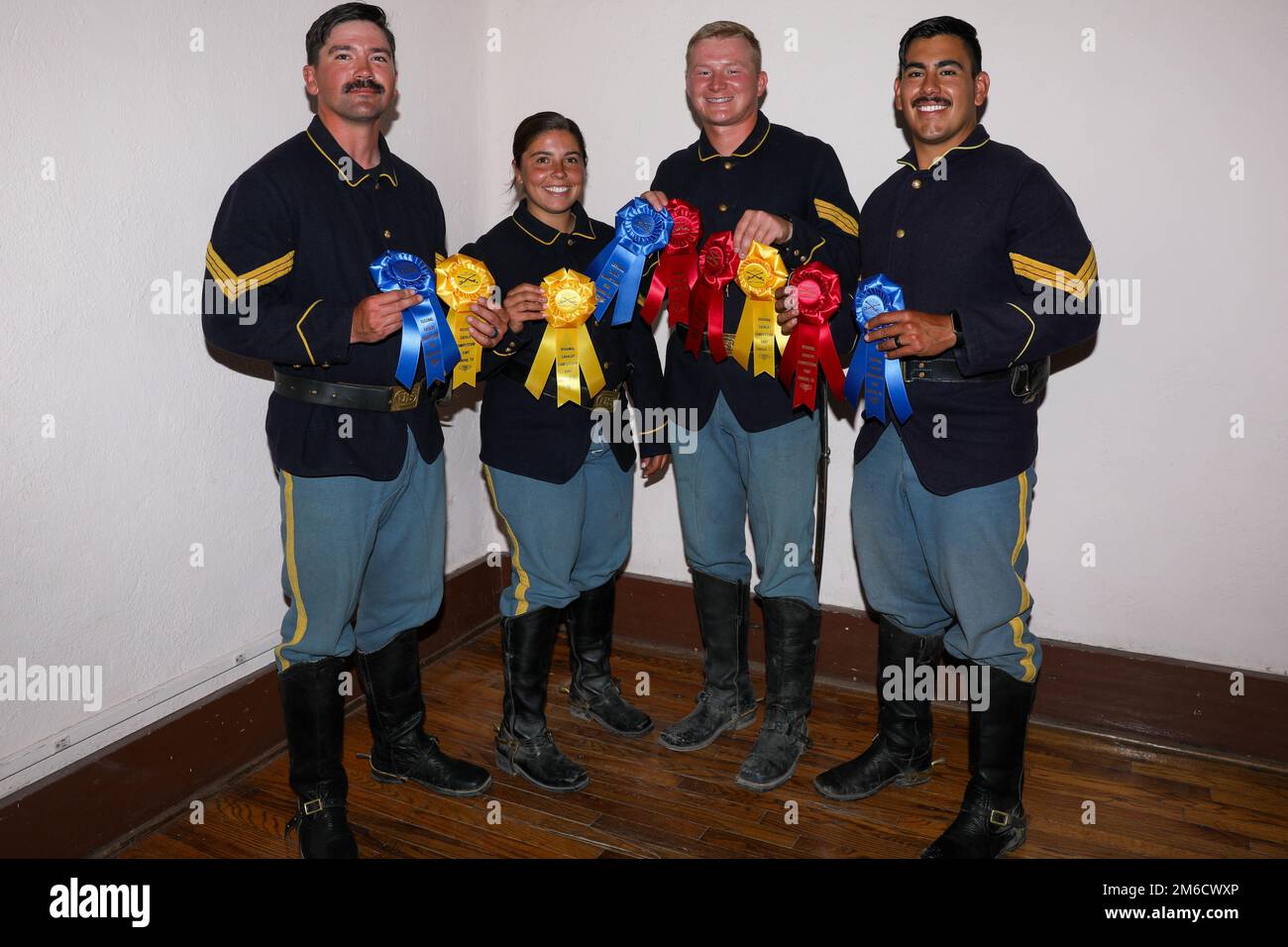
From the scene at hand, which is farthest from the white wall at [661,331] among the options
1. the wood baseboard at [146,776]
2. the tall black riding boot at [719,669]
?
the tall black riding boot at [719,669]

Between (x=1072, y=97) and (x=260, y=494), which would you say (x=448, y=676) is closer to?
(x=260, y=494)

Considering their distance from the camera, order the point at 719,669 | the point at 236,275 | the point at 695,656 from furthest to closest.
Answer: the point at 695,656
the point at 719,669
the point at 236,275

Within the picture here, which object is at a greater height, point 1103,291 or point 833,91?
point 833,91

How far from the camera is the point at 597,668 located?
8.96 feet

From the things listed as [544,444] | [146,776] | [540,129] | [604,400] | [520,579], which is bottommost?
[146,776]

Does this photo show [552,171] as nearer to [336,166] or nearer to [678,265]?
[678,265]

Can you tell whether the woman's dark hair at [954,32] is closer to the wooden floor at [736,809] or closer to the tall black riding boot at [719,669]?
the tall black riding boot at [719,669]

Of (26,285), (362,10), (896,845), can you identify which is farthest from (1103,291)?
(26,285)

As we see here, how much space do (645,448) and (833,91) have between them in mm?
1132

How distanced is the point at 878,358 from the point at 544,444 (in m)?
0.79

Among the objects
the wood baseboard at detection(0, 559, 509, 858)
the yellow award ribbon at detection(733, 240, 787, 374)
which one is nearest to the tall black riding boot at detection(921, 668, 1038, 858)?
the yellow award ribbon at detection(733, 240, 787, 374)

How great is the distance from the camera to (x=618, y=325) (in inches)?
96.0

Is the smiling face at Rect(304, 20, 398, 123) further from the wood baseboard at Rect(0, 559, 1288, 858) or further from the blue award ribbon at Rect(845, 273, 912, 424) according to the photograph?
the wood baseboard at Rect(0, 559, 1288, 858)

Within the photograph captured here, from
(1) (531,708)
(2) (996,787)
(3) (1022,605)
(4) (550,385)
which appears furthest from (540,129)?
(2) (996,787)
